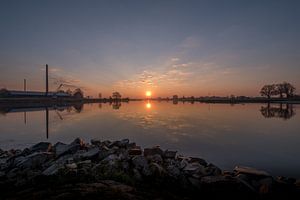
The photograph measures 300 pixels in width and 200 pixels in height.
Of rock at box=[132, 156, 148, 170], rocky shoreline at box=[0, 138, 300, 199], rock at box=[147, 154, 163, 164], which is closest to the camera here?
rocky shoreline at box=[0, 138, 300, 199]

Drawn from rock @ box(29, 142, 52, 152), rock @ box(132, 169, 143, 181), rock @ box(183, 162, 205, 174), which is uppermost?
rock @ box(29, 142, 52, 152)

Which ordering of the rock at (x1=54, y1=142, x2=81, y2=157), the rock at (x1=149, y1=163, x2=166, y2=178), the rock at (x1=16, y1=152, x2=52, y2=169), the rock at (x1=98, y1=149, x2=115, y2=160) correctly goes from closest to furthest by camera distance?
the rock at (x1=149, y1=163, x2=166, y2=178), the rock at (x1=16, y1=152, x2=52, y2=169), the rock at (x1=98, y1=149, x2=115, y2=160), the rock at (x1=54, y1=142, x2=81, y2=157)

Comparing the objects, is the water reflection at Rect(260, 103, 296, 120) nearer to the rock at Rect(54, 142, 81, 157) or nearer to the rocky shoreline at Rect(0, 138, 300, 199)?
the rocky shoreline at Rect(0, 138, 300, 199)

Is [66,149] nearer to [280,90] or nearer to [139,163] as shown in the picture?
[139,163]

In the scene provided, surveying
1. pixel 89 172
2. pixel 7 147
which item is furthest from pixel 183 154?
pixel 7 147

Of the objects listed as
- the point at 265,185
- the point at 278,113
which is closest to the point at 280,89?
the point at 278,113

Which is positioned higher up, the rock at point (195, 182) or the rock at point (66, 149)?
the rock at point (66, 149)

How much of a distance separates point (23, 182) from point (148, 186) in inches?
185

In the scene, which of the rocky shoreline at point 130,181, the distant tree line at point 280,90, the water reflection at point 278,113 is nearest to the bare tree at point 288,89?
the distant tree line at point 280,90

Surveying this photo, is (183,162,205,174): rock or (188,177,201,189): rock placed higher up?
(183,162,205,174): rock

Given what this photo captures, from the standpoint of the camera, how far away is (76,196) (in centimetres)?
525

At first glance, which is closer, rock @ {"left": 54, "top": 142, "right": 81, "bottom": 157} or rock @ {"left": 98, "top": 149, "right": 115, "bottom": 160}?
rock @ {"left": 98, "top": 149, "right": 115, "bottom": 160}

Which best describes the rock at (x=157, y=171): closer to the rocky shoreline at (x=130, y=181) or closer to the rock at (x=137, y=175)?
the rocky shoreline at (x=130, y=181)

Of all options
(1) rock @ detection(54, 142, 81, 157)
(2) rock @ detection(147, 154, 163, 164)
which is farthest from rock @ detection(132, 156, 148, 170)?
(1) rock @ detection(54, 142, 81, 157)
